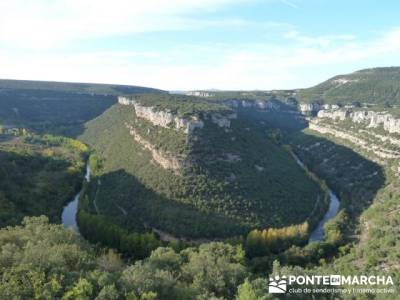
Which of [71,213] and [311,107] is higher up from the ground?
[311,107]

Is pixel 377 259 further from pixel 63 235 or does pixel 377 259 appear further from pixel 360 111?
pixel 360 111

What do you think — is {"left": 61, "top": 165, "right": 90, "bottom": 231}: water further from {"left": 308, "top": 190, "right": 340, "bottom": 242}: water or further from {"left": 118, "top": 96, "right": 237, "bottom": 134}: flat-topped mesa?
{"left": 308, "top": 190, "right": 340, "bottom": 242}: water

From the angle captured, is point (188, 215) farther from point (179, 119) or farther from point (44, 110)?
point (44, 110)

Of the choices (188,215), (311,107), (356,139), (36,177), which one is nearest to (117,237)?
(188,215)

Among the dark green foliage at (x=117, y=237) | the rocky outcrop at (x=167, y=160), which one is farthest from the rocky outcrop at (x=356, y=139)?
the dark green foliage at (x=117, y=237)

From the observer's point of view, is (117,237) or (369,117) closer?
(117,237)

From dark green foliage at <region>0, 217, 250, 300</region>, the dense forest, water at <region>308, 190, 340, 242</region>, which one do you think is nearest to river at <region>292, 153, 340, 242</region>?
water at <region>308, 190, 340, 242</region>
